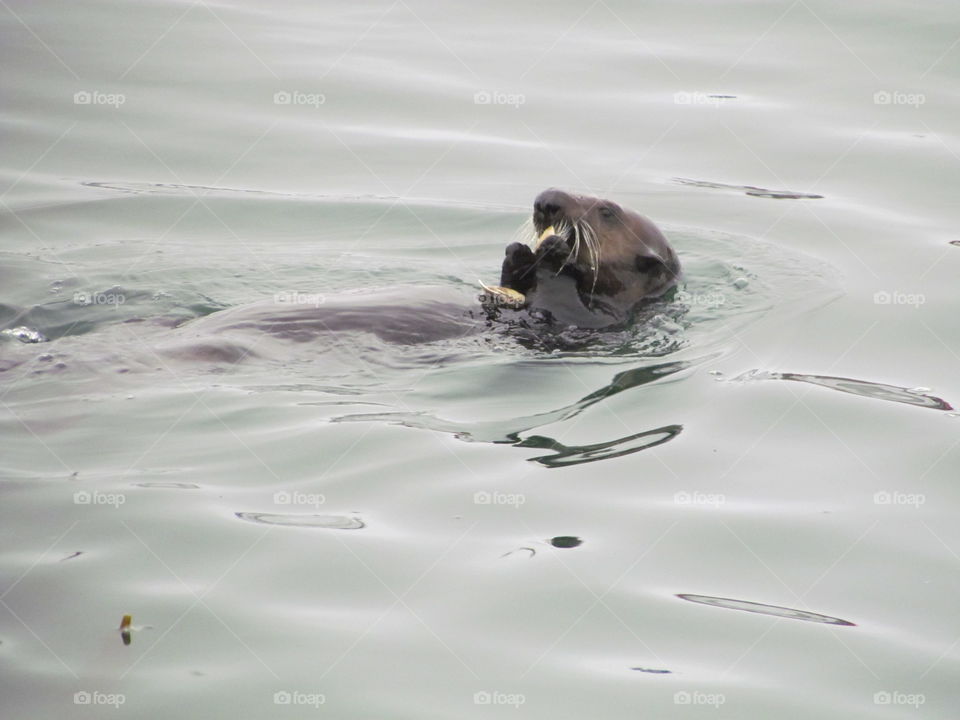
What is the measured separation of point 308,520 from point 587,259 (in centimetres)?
285

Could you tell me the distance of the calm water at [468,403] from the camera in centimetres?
398

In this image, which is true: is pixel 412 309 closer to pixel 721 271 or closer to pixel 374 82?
pixel 721 271

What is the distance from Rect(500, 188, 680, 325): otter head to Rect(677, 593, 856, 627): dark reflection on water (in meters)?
2.73

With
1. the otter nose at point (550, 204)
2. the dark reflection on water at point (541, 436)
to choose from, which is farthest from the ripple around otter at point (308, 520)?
the otter nose at point (550, 204)

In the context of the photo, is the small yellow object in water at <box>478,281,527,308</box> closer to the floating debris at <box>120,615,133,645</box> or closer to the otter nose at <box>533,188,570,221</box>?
the otter nose at <box>533,188,570,221</box>

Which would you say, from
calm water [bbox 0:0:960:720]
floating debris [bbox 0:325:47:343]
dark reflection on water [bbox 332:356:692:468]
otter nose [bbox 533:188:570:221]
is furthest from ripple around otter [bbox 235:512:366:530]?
floating debris [bbox 0:325:47:343]

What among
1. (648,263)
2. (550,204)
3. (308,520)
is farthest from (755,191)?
(308,520)

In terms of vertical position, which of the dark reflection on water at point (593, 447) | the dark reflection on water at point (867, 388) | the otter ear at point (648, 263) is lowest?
the dark reflection on water at point (593, 447)

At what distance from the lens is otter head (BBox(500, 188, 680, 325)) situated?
6.72 m

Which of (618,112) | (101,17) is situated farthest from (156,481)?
(101,17)

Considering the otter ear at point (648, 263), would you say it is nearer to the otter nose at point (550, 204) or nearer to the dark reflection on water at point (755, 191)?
the otter nose at point (550, 204)

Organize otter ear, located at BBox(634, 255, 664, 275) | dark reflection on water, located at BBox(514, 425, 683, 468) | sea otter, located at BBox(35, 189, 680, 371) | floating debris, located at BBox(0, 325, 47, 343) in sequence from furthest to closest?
otter ear, located at BBox(634, 255, 664, 275), floating debris, located at BBox(0, 325, 47, 343), sea otter, located at BBox(35, 189, 680, 371), dark reflection on water, located at BBox(514, 425, 683, 468)

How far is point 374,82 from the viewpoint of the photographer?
12.0 meters

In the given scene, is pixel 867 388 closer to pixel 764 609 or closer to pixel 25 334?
pixel 764 609
